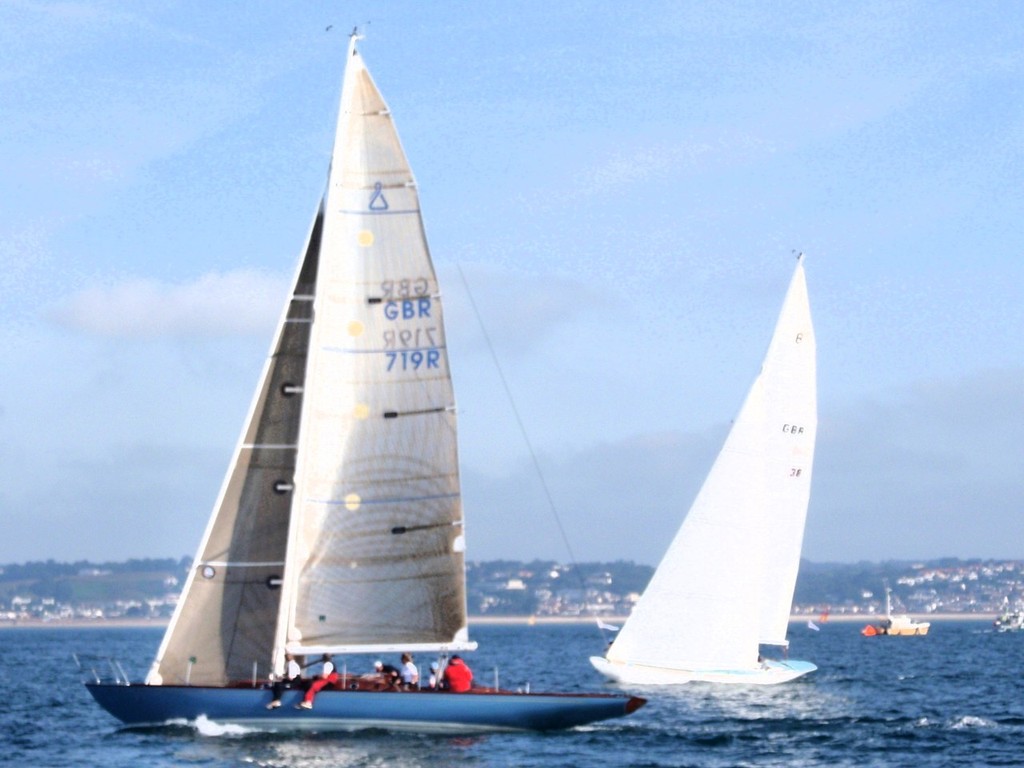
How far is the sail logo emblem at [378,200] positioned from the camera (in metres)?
31.3

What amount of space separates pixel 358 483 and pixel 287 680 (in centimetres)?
364

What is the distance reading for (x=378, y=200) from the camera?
31.3 metres

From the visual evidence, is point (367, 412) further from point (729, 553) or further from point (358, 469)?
point (729, 553)

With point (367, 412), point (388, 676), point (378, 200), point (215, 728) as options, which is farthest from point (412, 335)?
point (215, 728)

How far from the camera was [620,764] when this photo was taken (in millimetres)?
30938

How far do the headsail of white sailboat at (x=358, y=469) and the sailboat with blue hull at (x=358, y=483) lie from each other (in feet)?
0.08

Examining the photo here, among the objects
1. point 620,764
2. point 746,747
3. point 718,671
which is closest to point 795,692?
point 718,671

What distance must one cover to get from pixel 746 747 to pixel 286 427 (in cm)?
1101

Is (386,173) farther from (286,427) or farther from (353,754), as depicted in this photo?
(353,754)

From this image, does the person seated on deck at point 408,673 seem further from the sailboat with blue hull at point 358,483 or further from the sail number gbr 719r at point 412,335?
the sail number gbr 719r at point 412,335

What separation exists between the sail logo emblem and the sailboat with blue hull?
0.02 meters

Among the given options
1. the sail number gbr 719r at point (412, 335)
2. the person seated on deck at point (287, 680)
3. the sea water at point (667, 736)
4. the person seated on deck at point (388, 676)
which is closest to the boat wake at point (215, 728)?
the sea water at point (667, 736)

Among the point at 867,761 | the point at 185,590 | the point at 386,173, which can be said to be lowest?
the point at 867,761

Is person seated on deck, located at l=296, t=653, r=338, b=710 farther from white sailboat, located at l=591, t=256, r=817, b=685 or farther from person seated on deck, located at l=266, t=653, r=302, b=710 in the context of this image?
white sailboat, located at l=591, t=256, r=817, b=685
